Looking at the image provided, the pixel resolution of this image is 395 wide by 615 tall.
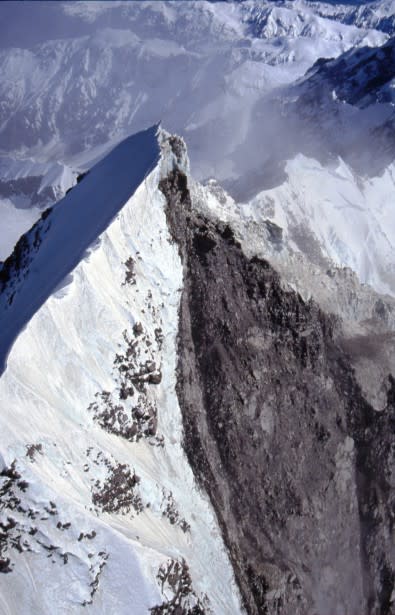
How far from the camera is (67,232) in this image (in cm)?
2622

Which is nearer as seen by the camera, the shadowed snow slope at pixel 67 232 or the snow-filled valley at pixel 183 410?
the snow-filled valley at pixel 183 410

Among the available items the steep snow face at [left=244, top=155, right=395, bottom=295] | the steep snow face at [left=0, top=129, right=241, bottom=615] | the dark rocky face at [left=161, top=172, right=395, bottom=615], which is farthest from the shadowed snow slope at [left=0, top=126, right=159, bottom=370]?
the steep snow face at [left=244, top=155, right=395, bottom=295]

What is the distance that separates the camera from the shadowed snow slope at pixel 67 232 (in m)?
23.1

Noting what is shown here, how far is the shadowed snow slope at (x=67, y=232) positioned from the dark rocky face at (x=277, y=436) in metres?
2.21

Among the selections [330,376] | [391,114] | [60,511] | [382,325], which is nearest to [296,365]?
[330,376]

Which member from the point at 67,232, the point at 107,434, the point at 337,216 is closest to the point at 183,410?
the point at 107,434

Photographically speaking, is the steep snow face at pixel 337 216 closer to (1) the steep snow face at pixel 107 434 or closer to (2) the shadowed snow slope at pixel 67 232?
(2) the shadowed snow slope at pixel 67 232

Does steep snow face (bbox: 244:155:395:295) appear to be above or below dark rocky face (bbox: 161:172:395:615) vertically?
above

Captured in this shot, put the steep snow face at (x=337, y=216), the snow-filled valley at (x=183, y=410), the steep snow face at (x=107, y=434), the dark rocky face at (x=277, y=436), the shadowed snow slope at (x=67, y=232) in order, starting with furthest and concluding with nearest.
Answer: the steep snow face at (x=337, y=216)
the dark rocky face at (x=277, y=436)
the shadowed snow slope at (x=67, y=232)
the snow-filled valley at (x=183, y=410)
the steep snow face at (x=107, y=434)

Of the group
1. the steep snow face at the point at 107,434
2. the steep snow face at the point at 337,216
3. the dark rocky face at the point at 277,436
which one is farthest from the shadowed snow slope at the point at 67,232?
the steep snow face at the point at 337,216

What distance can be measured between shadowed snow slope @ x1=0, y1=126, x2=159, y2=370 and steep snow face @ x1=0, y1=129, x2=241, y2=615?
13cm

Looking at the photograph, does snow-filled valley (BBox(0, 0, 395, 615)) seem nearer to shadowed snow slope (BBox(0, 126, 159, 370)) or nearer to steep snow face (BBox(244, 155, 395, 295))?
shadowed snow slope (BBox(0, 126, 159, 370))

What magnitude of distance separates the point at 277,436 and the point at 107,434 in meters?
11.2

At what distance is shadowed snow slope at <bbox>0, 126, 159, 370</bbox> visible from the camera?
23.1 metres
